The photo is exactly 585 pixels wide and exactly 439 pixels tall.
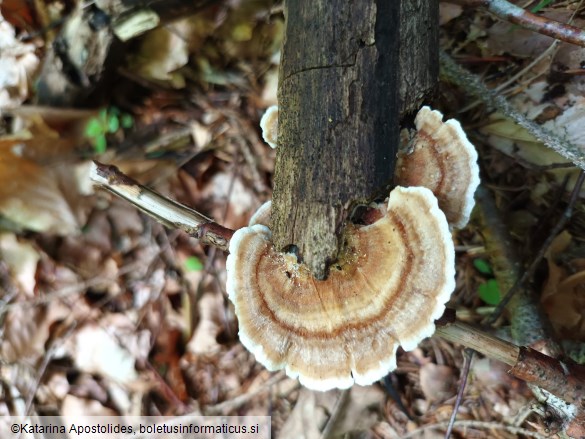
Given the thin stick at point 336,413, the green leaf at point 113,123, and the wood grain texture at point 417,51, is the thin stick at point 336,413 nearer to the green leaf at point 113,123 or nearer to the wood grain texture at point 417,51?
the wood grain texture at point 417,51

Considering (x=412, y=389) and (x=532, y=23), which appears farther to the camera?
(x=412, y=389)

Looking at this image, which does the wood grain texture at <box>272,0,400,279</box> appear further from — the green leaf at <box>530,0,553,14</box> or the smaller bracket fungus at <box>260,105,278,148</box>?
the green leaf at <box>530,0,553,14</box>

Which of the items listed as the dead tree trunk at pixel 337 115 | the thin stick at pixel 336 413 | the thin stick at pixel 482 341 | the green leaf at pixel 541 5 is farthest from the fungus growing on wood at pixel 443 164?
the thin stick at pixel 336 413

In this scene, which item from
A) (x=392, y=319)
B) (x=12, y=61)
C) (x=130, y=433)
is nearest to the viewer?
(x=392, y=319)

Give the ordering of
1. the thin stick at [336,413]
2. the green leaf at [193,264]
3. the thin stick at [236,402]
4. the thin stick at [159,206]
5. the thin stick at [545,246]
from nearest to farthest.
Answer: the thin stick at [159,206], the thin stick at [545,246], the thin stick at [336,413], the thin stick at [236,402], the green leaf at [193,264]

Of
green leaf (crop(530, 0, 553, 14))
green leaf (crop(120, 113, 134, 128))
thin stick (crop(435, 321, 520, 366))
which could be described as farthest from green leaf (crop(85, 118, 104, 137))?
green leaf (crop(530, 0, 553, 14))

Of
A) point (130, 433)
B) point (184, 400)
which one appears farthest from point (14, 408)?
point (184, 400)

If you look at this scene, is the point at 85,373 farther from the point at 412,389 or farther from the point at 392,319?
the point at 392,319

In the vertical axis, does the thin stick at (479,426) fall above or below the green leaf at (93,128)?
below
